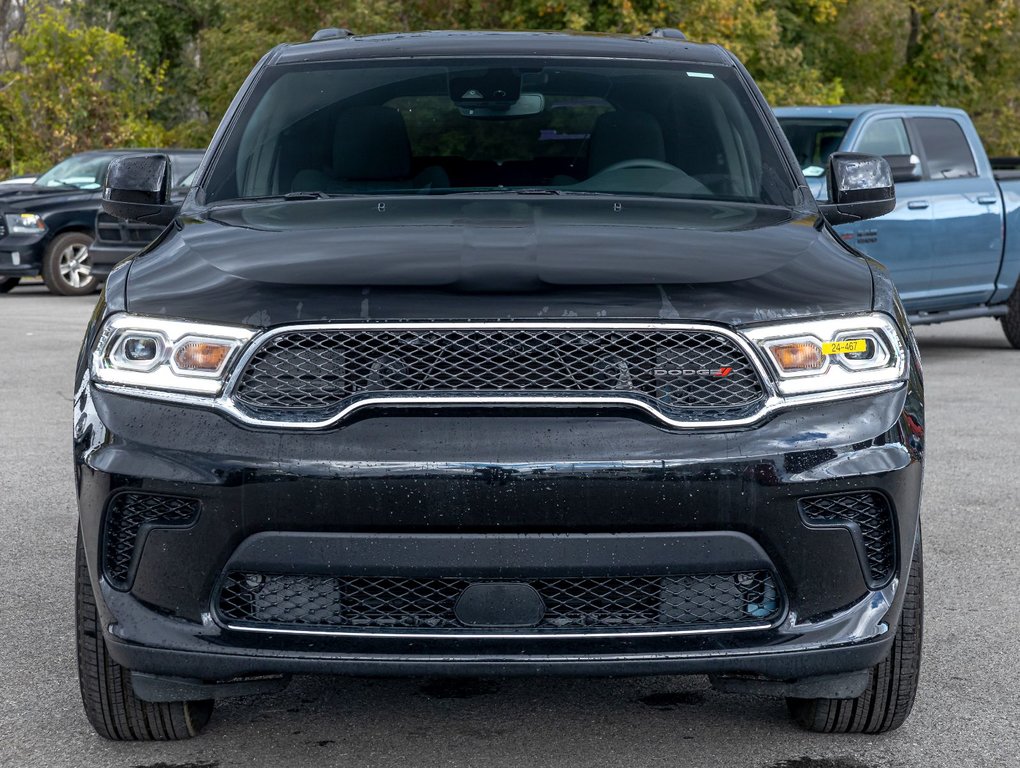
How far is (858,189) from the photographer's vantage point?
15.4ft

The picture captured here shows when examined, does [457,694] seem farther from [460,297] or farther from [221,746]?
[460,297]

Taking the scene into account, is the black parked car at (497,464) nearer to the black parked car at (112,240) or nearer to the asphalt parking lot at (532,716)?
the asphalt parking lot at (532,716)

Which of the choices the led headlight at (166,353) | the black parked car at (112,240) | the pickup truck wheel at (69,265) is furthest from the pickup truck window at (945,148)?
the pickup truck wheel at (69,265)

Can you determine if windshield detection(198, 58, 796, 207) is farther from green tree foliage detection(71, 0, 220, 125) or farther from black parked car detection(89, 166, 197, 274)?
green tree foliage detection(71, 0, 220, 125)

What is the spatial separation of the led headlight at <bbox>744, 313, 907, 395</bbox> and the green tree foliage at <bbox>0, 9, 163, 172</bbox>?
2792cm

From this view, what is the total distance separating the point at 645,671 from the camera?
3258 millimetres

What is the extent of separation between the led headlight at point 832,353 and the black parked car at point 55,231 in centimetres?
1602

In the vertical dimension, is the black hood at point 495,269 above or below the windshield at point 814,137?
above

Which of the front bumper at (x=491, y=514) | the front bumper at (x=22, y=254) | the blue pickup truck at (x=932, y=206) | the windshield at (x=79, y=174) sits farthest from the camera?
the windshield at (x=79, y=174)

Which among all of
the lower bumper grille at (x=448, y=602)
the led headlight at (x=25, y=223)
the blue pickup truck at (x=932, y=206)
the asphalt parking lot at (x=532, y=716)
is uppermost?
the lower bumper grille at (x=448, y=602)

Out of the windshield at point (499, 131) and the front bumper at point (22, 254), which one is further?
the front bumper at point (22, 254)

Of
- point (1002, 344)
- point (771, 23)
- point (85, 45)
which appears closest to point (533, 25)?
point (771, 23)

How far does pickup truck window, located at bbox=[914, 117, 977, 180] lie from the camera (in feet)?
39.0

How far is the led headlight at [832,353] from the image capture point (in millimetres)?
3287
